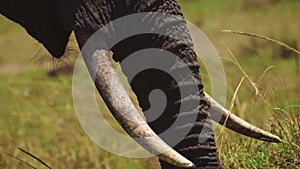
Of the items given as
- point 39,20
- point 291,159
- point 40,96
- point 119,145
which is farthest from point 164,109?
point 40,96

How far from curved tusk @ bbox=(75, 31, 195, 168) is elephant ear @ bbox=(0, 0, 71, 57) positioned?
0.27 m

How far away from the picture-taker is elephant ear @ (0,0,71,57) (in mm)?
2828

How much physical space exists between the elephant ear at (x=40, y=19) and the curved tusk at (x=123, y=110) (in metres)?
0.27

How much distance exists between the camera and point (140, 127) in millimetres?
2443

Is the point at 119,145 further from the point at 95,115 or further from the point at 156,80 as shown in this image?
the point at 156,80

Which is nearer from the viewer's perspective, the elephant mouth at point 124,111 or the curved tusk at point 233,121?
the elephant mouth at point 124,111

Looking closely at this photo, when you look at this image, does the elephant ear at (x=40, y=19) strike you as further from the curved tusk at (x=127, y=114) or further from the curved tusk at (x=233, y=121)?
the curved tusk at (x=233, y=121)

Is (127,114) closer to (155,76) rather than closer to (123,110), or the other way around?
(123,110)

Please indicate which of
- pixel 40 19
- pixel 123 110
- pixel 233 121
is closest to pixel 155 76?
pixel 123 110

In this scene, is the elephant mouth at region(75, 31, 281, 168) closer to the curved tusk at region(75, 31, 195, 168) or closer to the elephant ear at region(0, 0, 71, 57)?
the curved tusk at region(75, 31, 195, 168)

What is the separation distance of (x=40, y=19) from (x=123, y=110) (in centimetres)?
59

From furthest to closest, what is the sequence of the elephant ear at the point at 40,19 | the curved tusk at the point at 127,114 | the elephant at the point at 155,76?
the elephant ear at the point at 40,19 → the elephant at the point at 155,76 → the curved tusk at the point at 127,114

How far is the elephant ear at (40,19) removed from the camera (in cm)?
283

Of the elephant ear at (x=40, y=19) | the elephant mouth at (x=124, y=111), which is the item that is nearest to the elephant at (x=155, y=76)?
the elephant mouth at (x=124, y=111)
